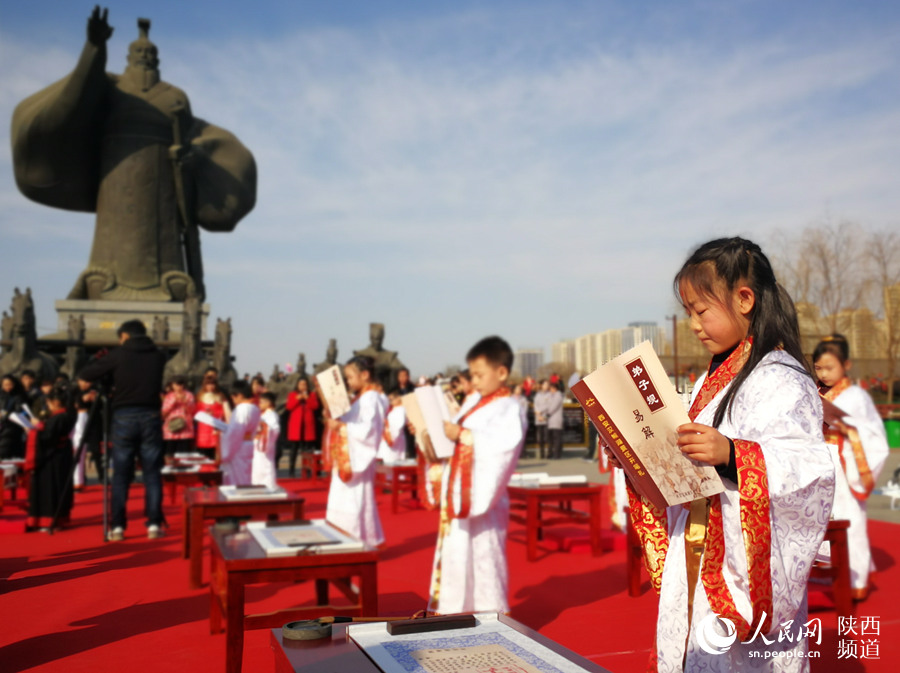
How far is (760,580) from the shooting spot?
1757mm

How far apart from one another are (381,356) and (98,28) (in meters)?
12.1

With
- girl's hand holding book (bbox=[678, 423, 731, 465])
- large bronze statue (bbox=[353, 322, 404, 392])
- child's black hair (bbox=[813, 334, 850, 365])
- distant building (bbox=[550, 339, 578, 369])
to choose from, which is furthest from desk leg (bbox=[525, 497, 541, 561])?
distant building (bbox=[550, 339, 578, 369])

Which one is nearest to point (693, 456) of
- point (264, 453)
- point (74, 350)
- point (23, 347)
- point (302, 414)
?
point (264, 453)

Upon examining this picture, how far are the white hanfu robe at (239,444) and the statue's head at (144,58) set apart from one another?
63.6 ft

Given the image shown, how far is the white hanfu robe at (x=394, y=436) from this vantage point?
11961mm

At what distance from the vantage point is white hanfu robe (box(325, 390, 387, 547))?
6.63 metres

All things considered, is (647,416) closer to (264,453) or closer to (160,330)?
(264,453)

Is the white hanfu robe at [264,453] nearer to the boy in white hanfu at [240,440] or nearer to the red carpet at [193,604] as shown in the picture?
the boy in white hanfu at [240,440]

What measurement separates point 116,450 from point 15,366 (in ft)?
36.8

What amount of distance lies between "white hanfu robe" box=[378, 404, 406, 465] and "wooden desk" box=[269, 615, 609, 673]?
9973mm

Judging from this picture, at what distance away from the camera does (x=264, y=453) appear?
934 cm

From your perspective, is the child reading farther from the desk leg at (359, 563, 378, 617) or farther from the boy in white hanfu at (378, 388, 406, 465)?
the desk leg at (359, 563, 378, 617)

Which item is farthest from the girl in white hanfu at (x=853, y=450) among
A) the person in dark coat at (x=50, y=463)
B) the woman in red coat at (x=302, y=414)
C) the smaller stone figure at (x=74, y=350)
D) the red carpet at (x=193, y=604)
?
the smaller stone figure at (x=74, y=350)

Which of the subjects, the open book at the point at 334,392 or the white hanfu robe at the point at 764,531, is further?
the open book at the point at 334,392
